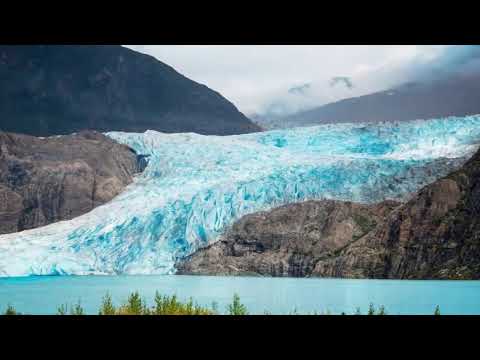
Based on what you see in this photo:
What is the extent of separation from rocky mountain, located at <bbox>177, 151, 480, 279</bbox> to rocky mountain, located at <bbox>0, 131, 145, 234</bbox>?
35.0 feet

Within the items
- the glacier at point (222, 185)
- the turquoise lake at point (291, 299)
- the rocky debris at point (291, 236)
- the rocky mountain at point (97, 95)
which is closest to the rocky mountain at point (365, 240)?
the rocky debris at point (291, 236)

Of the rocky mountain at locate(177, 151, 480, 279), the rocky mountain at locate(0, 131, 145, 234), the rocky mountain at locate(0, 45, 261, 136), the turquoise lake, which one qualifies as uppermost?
the rocky mountain at locate(0, 45, 261, 136)

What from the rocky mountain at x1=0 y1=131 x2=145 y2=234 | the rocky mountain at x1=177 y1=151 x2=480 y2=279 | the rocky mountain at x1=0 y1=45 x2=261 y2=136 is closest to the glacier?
the rocky mountain at x1=177 y1=151 x2=480 y2=279

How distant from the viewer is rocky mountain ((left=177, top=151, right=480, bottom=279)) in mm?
31562

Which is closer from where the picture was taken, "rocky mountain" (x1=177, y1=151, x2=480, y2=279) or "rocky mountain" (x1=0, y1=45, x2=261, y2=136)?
→ "rocky mountain" (x1=177, y1=151, x2=480, y2=279)

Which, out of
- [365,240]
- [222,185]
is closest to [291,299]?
[222,185]

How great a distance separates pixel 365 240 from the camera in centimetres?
3409

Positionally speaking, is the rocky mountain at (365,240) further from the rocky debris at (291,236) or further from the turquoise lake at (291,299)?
the turquoise lake at (291,299)

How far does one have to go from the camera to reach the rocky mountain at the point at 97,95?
62469 mm

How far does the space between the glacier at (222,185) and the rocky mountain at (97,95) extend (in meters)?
25.1

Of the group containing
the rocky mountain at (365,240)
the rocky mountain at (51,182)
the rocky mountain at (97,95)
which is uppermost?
the rocky mountain at (97,95)

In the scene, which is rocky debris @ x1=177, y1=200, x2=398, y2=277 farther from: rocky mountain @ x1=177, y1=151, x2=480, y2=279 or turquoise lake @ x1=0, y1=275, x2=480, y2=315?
turquoise lake @ x1=0, y1=275, x2=480, y2=315

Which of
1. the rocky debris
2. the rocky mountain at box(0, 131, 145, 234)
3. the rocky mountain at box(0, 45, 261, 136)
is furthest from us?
the rocky mountain at box(0, 45, 261, 136)
